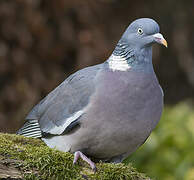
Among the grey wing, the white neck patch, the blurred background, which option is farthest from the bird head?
the blurred background

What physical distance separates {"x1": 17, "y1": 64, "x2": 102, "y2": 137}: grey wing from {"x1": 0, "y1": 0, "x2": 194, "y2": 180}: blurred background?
2.40m

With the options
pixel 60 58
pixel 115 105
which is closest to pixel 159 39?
pixel 115 105

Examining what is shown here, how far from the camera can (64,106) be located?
405 centimetres

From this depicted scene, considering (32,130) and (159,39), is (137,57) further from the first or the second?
(32,130)

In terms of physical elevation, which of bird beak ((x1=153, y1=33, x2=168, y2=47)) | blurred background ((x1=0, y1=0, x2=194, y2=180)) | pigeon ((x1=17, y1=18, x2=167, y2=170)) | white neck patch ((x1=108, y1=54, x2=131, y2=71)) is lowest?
blurred background ((x1=0, y1=0, x2=194, y2=180))

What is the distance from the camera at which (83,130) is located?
3.77 meters

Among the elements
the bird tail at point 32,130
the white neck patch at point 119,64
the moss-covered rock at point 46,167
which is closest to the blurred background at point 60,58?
the bird tail at point 32,130

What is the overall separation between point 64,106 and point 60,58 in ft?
10.6

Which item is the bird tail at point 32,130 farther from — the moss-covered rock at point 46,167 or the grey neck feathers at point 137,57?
the grey neck feathers at point 137,57

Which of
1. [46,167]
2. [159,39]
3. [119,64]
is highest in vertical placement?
[159,39]

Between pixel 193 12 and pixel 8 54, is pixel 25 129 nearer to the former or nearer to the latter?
pixel 8 54

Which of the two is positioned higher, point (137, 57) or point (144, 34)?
point (144, 34)

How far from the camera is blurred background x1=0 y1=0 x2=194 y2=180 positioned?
656 centimetres

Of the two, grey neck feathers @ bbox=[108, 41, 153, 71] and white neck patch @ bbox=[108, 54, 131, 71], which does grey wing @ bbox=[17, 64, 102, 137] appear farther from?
grey neck feathers @ bbox=[108, 41, 153, 71]
